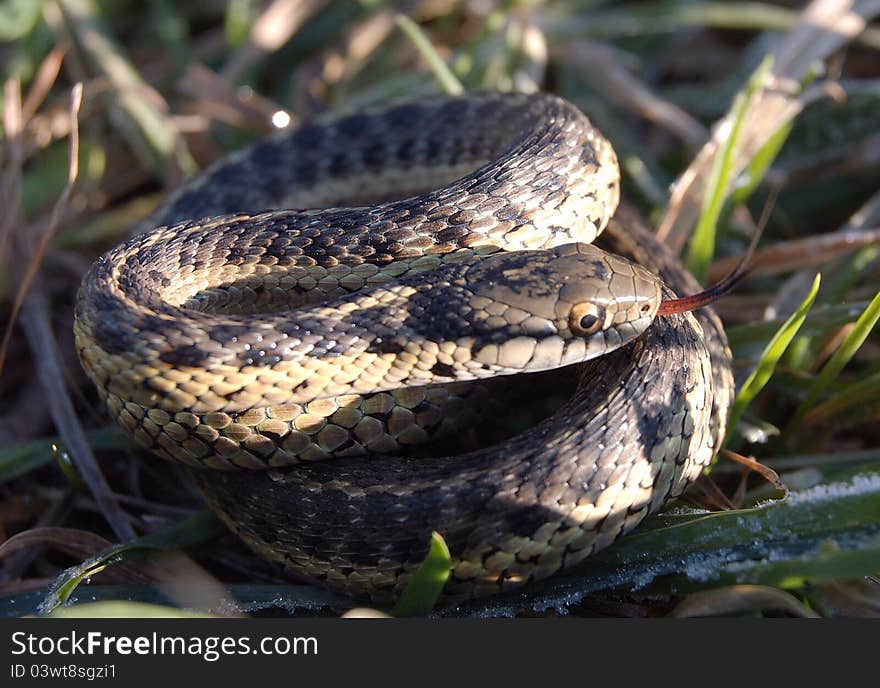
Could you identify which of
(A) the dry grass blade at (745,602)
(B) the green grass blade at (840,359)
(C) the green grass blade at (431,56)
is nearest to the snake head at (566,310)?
(B) the green grass blade at (840,359)

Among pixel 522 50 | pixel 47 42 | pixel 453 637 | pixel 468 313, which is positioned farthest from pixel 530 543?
pixel 47 42

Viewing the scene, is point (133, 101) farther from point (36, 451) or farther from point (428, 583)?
point (428, 583)

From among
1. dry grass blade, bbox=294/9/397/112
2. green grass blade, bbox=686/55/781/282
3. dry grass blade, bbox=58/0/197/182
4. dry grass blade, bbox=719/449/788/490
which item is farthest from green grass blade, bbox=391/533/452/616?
dry grass blade, bbox=294/9/397/112

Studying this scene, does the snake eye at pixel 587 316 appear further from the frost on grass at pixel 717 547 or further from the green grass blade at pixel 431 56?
the green grass blade at pixel 431 56

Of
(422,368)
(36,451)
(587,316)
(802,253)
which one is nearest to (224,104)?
(36,451)

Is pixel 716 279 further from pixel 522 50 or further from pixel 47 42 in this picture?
pixel 47 42
